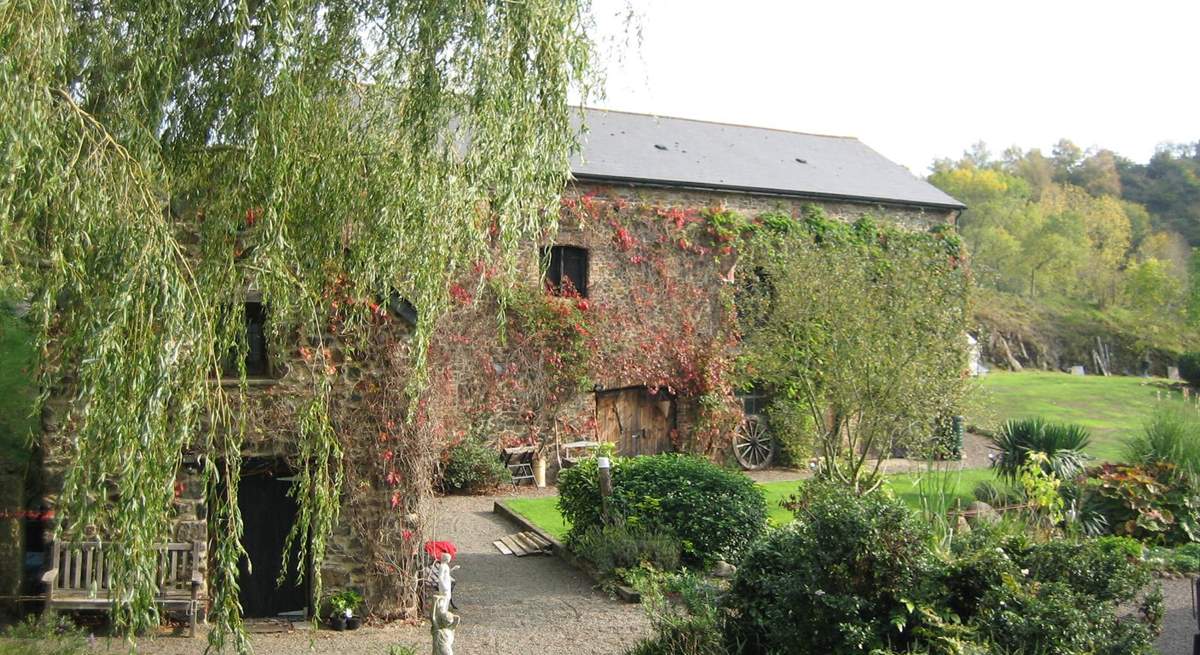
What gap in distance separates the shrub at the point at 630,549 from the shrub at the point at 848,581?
10.3ft

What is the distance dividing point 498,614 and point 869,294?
6362 mm

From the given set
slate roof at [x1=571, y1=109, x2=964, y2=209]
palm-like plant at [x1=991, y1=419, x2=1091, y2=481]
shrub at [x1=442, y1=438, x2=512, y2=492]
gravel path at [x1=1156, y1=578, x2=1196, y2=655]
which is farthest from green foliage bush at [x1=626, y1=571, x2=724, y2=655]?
slate roof at [x1=571, y1=109, x2=964, y2=209]

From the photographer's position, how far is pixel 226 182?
5.79m

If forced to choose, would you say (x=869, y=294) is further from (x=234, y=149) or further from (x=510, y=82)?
(x=234, y=149)

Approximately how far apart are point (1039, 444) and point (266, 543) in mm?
11535

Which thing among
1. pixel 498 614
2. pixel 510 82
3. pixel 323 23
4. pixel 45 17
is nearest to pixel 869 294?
pixel 498 614

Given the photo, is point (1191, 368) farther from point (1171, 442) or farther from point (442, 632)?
point (442, 632)

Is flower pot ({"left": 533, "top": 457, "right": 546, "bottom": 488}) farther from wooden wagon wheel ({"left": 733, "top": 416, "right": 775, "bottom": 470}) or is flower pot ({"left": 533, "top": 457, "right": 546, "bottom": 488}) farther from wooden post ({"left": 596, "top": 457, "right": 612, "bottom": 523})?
wooden post ({"left": 596, "top": 457, "right": 612, "bottom": 523})

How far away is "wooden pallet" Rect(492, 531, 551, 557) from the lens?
11.4 m

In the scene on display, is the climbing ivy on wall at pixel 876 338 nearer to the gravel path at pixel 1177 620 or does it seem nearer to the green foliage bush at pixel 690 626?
the gravel path at pixel 1177 620

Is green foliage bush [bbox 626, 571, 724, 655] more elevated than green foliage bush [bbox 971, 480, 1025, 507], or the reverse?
green foliage bush [bbox 971, 480, 1025, 507]

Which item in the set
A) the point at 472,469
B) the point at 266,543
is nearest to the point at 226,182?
the point at 266,543

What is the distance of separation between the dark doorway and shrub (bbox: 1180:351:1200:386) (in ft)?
94.1

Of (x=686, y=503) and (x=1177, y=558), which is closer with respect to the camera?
(x=686, y=503)
